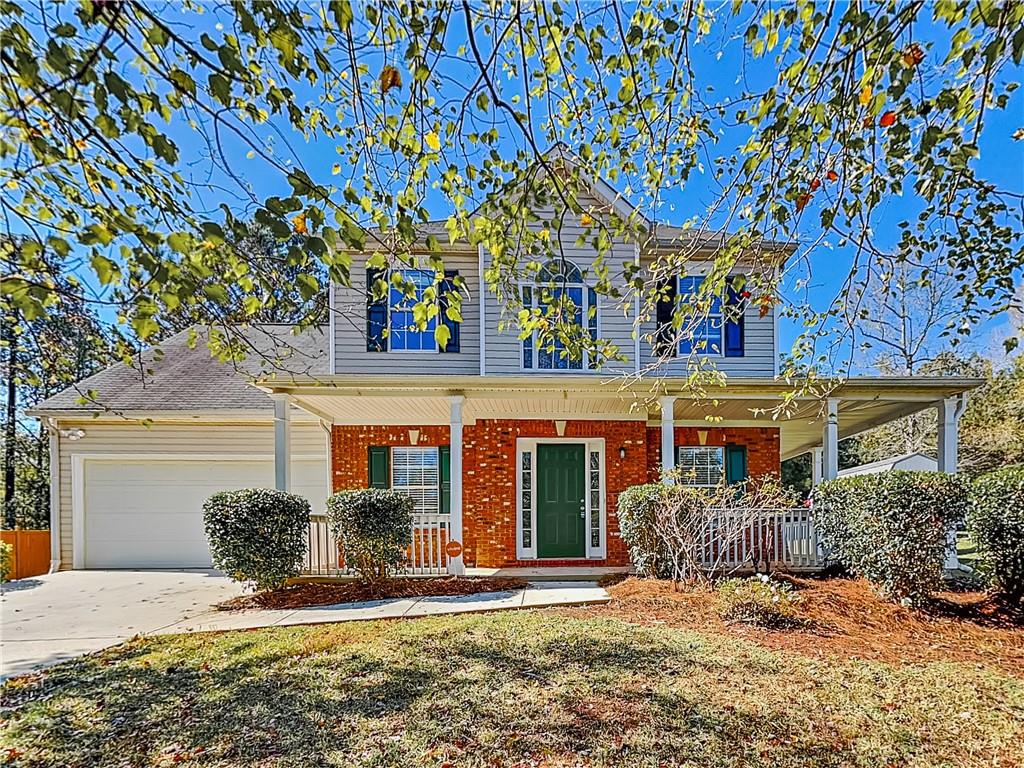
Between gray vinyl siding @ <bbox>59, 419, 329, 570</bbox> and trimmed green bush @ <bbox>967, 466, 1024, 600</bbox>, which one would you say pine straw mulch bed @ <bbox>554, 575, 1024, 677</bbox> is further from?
gray vinyl siding @ <bbox>59, 419, 329, 570</bbox>

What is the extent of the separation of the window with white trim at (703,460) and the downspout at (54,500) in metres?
11.4

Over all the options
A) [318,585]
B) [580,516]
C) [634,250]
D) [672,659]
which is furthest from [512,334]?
[672,659]

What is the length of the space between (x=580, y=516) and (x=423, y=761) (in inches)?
274

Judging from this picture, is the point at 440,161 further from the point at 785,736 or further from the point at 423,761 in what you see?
the point at 785,736

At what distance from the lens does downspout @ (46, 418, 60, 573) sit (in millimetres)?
9586

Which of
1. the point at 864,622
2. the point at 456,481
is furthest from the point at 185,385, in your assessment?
the point at 864,622

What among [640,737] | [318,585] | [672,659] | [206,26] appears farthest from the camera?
[318,585]

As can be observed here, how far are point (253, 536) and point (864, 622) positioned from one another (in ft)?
23.1

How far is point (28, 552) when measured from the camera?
9695 millimetres

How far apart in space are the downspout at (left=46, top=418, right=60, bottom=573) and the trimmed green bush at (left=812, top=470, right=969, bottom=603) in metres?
12.7

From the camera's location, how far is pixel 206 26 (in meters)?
2.87

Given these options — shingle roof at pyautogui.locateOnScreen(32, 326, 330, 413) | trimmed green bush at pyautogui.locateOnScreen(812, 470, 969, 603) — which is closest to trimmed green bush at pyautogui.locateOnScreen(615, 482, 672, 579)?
trimmed green bush at pyautogui.locateOnScreen(812, 470, 969, 603)

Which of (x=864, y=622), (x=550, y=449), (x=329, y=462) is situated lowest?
(x=864, y=622)

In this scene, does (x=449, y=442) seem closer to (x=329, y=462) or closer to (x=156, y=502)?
(x=329, y=462)
